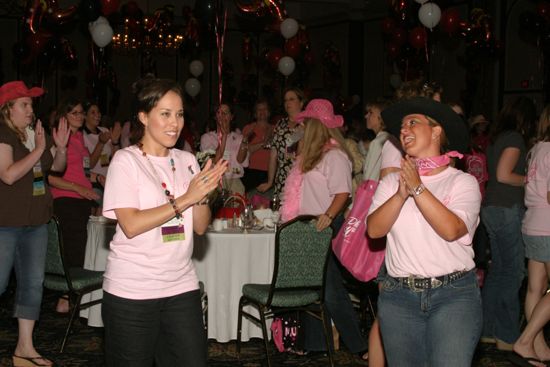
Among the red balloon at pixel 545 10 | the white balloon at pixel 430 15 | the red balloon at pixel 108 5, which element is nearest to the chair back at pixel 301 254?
the white balloon at pixel 430 15

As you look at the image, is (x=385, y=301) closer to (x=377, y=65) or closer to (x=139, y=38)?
(x=139, y=38)

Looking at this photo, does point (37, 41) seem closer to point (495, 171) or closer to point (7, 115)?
point (7, 115)

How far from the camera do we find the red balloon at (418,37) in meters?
11.1

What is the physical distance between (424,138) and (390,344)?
2.45 feet

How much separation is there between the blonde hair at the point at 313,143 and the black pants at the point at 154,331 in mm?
2172

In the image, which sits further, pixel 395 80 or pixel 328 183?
pixel 395 80

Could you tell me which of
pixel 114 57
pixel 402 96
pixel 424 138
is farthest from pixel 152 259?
pixel 114 57

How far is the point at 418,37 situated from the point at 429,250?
28.8 feet

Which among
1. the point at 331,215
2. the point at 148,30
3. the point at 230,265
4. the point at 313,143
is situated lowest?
the point at 230,265

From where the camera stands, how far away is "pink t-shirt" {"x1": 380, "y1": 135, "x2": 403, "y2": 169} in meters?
4.04

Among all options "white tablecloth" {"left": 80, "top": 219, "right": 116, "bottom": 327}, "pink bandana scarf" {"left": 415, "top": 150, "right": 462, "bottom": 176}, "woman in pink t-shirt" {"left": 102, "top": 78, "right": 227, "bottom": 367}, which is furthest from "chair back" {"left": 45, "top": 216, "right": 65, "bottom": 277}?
"pink bandana scarf" {"left": 415, "top": 150, "right": 462, "bottom": 176}

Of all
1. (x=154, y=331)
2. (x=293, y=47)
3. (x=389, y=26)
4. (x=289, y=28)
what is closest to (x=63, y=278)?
(x=154, y=331)

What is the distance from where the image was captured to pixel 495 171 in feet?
16.8

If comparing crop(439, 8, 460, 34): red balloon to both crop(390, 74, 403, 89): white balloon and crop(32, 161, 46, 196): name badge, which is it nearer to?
crop(390, 74, 403, 89): white balloon
